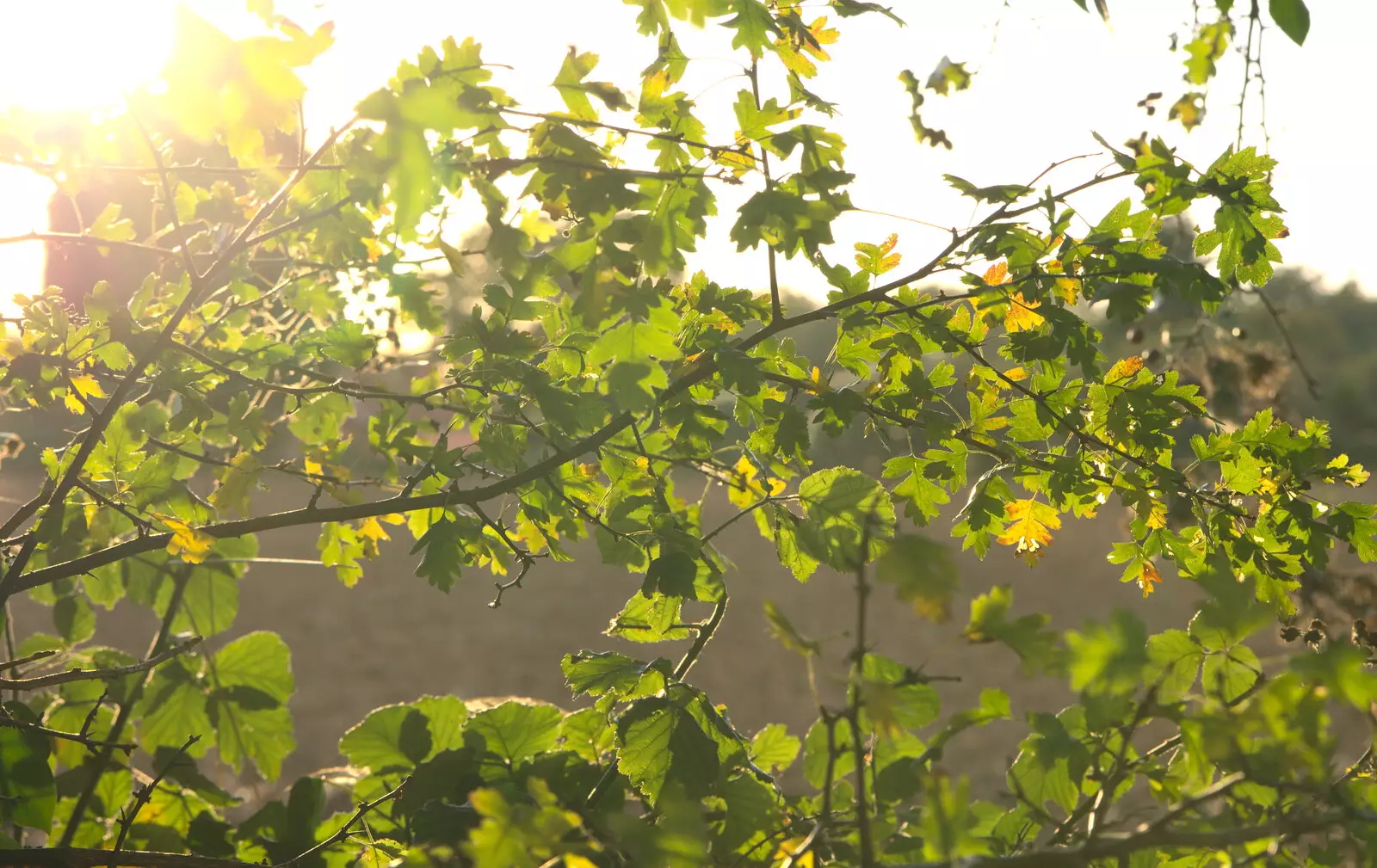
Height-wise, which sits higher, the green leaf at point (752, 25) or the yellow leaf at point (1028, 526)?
the green leaf at point (752, 25)

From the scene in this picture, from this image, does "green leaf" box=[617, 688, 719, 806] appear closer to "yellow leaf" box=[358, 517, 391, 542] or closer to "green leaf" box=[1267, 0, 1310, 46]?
"yellow leaf" box=[358, 517, 391, 542]

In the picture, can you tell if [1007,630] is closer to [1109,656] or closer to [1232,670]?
[1109,656]

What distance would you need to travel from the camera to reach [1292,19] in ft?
3.98

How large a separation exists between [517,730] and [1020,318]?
47.4 inches

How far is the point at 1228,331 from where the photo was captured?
4.08 meters

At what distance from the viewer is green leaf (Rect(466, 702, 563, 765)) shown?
6.81 ft

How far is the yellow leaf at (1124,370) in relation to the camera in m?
1.92

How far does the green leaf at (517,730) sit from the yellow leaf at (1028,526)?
0.93 meters

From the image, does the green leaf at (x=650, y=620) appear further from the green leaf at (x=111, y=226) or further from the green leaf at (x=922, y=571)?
the green leaf at (x=111, y=226)

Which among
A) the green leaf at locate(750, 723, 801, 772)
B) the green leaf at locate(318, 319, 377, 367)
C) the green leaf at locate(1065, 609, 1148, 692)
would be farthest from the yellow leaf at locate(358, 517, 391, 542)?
the green leaf at locate(1065, 609, 1148, 692)

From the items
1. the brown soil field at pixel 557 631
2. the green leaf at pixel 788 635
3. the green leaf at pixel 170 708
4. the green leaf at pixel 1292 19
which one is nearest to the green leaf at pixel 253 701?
the green leaf at pixel 170 708

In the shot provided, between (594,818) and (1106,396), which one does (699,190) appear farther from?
(594,818)

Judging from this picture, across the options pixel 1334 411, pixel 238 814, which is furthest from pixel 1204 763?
pixel 1334 411

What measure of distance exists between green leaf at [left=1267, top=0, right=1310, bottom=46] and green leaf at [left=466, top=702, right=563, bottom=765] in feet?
5.27
